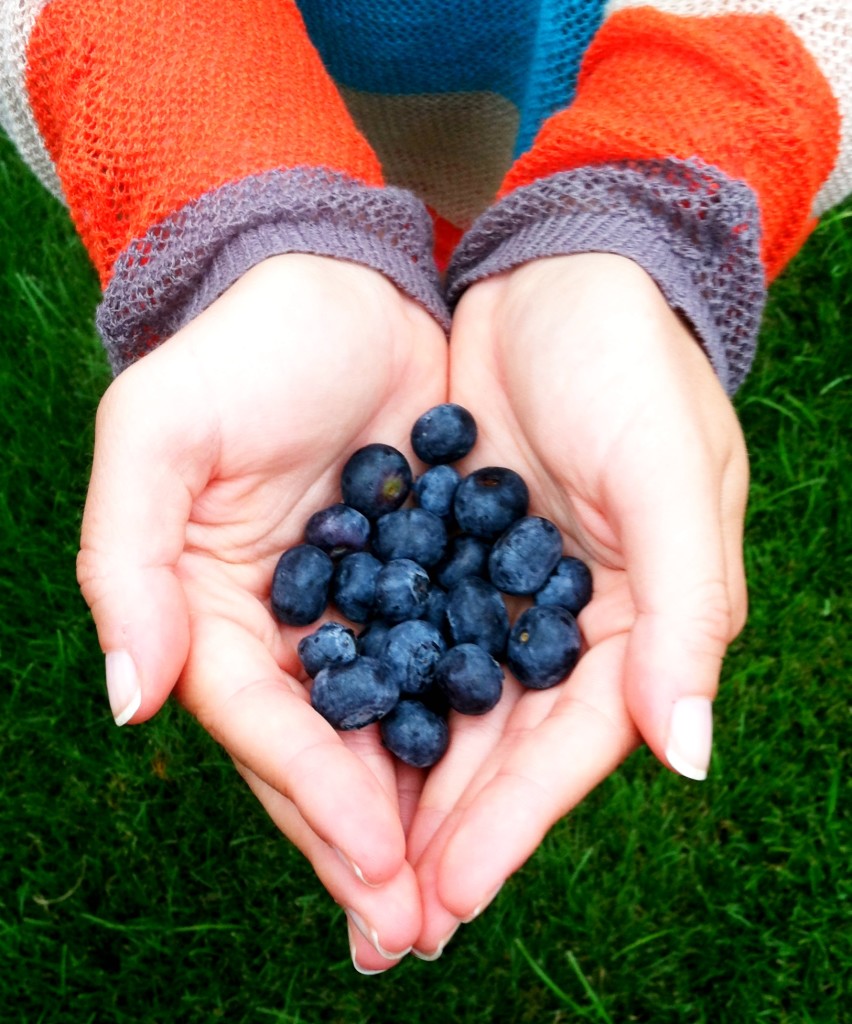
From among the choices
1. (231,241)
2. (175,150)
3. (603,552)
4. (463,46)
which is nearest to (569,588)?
(603,552)

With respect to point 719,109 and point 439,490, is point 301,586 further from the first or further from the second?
point 719,109

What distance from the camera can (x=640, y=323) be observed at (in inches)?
47.5

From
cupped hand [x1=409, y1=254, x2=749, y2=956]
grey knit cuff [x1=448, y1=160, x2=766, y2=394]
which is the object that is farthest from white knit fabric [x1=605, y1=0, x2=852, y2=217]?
cupped hand [x1=409, y1=254, x2=749, y2=956]

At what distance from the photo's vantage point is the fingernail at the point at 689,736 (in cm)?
101

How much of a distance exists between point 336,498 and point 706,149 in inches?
26.1

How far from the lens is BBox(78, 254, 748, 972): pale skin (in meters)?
1.02

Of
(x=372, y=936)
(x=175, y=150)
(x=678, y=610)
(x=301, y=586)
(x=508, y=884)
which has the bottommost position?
(x=508, y=884)

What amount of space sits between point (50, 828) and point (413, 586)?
102 centimetres

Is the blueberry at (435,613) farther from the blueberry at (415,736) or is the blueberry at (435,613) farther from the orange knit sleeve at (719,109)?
the orange knit sleeve at (719,109)

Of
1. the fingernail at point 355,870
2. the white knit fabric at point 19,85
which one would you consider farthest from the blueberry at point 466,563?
the white knit fabric at point 19,85

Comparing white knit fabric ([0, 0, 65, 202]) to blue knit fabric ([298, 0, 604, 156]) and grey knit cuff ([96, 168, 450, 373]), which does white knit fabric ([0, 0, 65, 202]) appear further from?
blue knit fabric ([298, 0, 604, 156])

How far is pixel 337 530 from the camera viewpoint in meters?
1.36

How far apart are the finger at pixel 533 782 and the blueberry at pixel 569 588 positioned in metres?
0.11

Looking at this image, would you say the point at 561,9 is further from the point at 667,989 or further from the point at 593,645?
the point at 667,989
